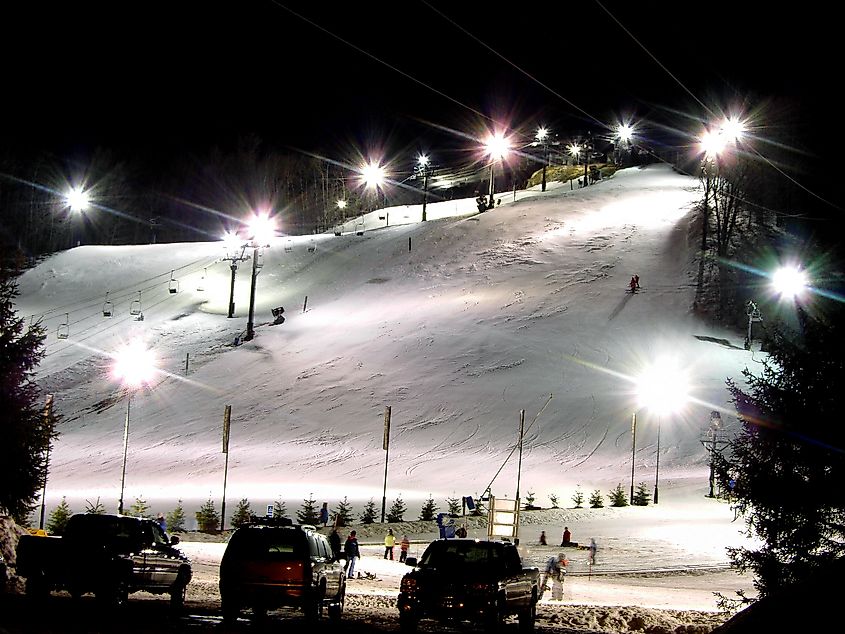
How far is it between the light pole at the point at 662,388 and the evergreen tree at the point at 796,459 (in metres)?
34.4

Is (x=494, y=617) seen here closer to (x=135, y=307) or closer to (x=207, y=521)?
(x=207, y=521)

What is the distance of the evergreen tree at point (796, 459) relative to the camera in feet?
46.3

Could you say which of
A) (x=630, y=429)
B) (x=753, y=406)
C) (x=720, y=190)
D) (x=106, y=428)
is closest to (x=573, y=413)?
(x=630, y=429)

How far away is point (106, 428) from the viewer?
56.4 m

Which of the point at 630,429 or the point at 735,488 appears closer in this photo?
the point at 735,488

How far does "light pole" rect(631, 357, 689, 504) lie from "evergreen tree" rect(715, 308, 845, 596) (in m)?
34.4

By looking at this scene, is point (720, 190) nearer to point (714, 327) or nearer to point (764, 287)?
point (764, 287)

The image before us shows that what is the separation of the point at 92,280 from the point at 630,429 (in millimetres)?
58974

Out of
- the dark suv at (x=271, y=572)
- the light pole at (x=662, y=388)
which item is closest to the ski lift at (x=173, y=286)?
the light pole at (x=662, y=388)

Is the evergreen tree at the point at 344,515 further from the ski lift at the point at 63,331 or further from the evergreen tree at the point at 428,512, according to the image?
the ski lift at the point at 63,331

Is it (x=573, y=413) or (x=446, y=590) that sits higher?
(x=573, y=413)

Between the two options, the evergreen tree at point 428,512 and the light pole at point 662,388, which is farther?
the light pole at point 662,388

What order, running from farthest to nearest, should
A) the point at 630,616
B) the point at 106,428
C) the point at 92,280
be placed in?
the point at 92,280
the point at 106,428
the point at 630,616

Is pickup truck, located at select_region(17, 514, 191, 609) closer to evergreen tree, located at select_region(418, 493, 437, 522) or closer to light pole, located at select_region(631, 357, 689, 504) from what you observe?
evergreen tree, located at select_region(418, 493, 437, 522)
